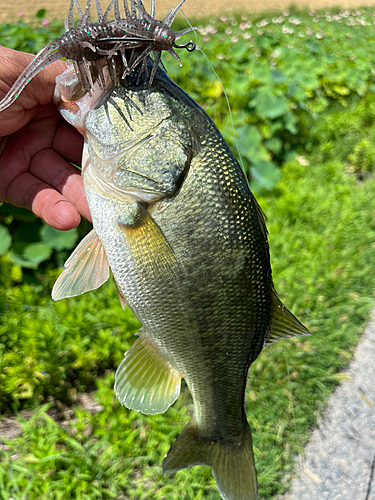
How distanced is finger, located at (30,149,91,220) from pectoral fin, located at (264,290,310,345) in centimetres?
107

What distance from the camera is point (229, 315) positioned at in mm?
1615

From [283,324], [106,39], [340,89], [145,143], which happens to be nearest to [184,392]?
[283,324]

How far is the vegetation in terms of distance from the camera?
2416 millimetres

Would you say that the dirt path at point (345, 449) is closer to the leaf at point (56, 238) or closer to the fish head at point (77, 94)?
the leaf at point (56, 238)

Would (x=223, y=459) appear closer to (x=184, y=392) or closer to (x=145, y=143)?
(x=184, y=392)

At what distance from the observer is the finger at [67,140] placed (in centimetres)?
225

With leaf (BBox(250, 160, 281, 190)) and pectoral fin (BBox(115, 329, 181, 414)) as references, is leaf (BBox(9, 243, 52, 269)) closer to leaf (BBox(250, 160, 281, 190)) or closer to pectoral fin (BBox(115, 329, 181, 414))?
pectoral fin (BBox(115, 329, 181, 414))

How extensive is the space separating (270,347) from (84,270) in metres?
1.92

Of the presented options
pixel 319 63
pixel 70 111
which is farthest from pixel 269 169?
pixel 70 111

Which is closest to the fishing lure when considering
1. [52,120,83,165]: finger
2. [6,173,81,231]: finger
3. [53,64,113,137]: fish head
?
[53,64,113,137]: fish head

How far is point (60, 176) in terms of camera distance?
7.23ft

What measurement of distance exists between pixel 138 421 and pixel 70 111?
1929mm

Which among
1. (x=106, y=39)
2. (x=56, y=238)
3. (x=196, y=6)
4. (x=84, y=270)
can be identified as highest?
(x=106, y=39)

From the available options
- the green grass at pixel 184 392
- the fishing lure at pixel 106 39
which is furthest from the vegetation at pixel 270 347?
the fishing lure at pixel 106 39
